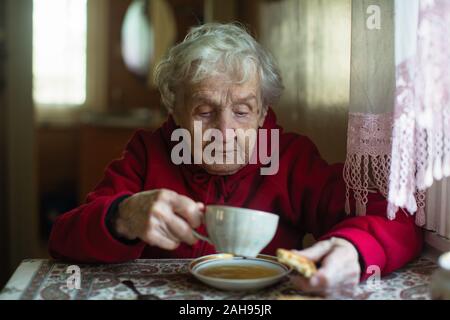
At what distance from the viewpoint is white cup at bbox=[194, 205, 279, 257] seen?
922mm

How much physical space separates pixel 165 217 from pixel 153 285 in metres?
0.14

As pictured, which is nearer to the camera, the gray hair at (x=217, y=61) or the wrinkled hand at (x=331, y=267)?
the wrinkled hand at (x=331, y=267)

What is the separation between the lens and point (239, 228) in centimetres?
92

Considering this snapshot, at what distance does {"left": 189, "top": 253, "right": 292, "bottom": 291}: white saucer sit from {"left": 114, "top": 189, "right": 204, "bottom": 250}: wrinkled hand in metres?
0.08

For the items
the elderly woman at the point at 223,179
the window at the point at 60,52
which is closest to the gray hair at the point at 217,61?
the elderly woman at the point at 223,179

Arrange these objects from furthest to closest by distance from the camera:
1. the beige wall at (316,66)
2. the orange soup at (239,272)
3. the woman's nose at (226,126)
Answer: the beige wall at (316,66) → the woman's nose at (226,126) → the orange soup at (239,272)

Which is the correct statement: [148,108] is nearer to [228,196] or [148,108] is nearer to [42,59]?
[42,59]

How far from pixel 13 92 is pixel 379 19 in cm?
Answer: 257

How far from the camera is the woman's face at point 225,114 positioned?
130cm

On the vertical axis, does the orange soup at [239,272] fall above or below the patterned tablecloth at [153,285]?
above

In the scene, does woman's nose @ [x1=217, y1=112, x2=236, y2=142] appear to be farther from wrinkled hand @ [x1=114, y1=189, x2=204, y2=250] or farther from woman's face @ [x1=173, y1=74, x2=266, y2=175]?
wrinkled hand @ [x1=114, y1=189, x2=204, y2=250]

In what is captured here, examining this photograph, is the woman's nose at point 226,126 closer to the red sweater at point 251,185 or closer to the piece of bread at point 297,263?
the red sweater at point 251,185
